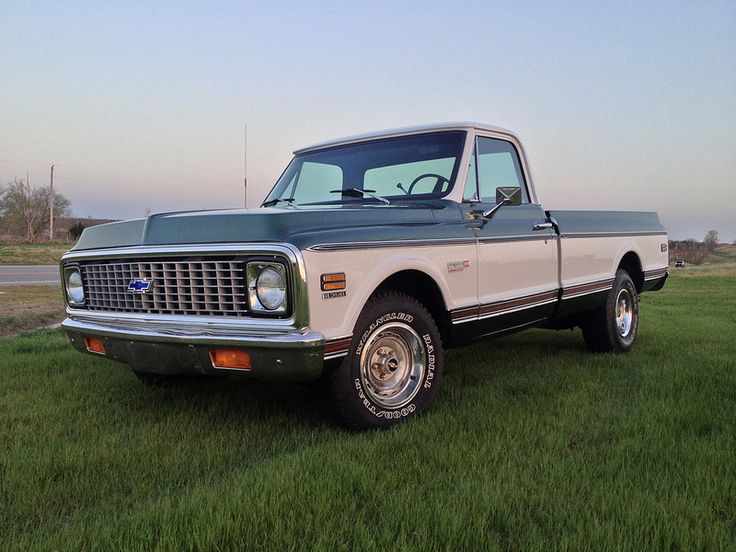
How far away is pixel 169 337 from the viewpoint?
3.32m

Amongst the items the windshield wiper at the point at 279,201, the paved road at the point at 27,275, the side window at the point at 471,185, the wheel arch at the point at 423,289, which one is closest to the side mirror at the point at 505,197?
the side window at the point at 471,185

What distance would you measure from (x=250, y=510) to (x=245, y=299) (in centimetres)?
113

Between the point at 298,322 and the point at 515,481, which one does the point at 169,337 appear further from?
the point at 515,481

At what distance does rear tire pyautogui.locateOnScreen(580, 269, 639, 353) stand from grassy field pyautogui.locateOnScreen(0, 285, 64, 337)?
7.17 m

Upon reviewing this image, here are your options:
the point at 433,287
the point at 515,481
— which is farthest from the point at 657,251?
the point at 515,481

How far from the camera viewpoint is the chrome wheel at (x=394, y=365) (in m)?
3.54

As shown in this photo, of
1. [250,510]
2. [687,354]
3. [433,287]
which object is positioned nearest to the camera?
[250,510]

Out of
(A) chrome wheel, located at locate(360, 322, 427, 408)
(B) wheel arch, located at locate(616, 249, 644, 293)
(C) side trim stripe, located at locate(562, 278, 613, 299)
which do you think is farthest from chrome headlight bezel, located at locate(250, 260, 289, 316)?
(B) wheel arch, located at locate(616, 249, 644, 293)

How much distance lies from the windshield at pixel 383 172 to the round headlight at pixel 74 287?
5.17 feet

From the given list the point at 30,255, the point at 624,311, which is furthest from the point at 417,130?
the point at 30,255

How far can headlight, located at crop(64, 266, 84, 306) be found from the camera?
162 inches

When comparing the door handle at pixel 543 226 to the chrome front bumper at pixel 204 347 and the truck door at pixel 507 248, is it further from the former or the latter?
the chrome front bumper at pixel 204 347

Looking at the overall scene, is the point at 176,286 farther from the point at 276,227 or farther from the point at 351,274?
the point at 351,274

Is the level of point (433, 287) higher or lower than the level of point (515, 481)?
higher
